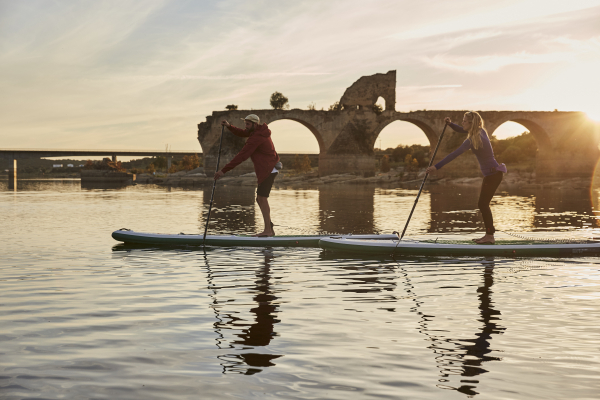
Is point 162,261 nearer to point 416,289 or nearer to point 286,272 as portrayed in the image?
point 286,272

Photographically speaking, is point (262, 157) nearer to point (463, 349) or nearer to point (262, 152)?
point (262, 152)

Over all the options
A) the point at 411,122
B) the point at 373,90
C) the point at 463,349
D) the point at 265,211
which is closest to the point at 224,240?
the point at 265,211

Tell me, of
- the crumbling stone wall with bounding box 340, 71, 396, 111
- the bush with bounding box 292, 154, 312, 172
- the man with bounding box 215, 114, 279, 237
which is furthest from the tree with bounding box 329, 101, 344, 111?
the man with bounding box 215, 114, 279, 237

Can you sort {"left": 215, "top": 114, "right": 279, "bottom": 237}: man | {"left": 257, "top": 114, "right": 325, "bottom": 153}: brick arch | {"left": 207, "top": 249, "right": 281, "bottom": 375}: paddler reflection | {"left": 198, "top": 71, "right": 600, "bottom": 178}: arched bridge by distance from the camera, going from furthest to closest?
{"left": 198, "top": 71, "right": 600, "bottom": 178}: arched bridge < {"left": 257, "top": 114, "right": 325, "bottom": 153}: brick arch < {"left": 215, "top": 114, "right": 279, "bottom": 237}: man < {"left": 207, "top": 249, "right": 281, "bottom": 375}: paddler reflection

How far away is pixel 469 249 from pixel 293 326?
408 cm

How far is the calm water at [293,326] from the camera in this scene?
9.64ft

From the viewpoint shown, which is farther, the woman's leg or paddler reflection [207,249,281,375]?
the woman's leg

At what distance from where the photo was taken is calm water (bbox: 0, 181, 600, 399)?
9.64ft

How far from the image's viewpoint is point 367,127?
4881cm

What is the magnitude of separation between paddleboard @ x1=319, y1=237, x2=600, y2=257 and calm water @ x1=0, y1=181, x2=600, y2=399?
20 cm

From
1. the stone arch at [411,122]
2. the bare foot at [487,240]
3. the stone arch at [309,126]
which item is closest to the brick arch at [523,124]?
the stone arch at [411,122]

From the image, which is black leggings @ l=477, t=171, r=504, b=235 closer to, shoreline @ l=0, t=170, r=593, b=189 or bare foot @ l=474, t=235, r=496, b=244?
bare foot @ l=474, t=235, r=496, b=244

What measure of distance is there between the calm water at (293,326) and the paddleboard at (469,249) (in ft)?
0.65

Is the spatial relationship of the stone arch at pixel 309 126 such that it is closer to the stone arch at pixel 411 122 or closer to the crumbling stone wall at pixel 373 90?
the crumbling stone wall at pixel 373 90
